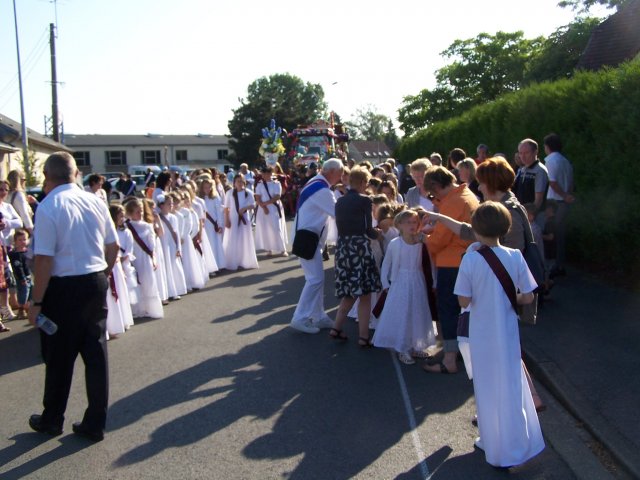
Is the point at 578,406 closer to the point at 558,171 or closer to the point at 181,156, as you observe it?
the point at 558,171

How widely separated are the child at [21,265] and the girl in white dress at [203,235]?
3089 mm

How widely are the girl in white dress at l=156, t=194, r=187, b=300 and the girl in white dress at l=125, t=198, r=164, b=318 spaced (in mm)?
1104

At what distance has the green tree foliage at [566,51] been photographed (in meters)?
36.7

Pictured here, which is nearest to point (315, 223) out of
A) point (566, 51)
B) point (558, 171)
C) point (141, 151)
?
point (558, 171)

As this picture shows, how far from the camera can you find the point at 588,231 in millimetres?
9719

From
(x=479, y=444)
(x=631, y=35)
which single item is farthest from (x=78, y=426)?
(x=631, y=35)

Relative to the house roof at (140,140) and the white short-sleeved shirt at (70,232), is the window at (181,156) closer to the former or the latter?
the house roof at (140,140)

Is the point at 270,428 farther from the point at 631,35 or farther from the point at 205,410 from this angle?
the point at 631,35

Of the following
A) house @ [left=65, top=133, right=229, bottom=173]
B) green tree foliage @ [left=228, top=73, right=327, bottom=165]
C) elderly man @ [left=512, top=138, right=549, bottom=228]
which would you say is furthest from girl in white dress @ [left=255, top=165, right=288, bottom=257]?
house @ [left=65, top=133, right=229, bottom=173]

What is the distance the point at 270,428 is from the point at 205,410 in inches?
29.2

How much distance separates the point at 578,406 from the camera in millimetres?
5301

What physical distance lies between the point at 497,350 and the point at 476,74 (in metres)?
58.3

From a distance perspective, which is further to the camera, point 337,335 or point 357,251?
point 337,335

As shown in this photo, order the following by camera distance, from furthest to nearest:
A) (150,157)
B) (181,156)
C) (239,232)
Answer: (181,156), (150,157), (239,232)
